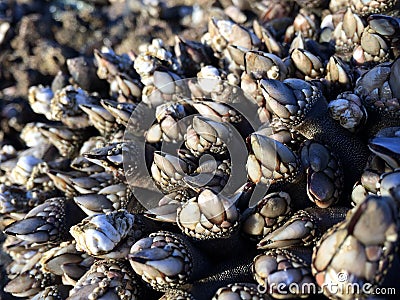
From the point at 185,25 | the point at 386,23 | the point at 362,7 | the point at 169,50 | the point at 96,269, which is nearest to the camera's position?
the point at 96,269

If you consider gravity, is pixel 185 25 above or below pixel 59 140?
above

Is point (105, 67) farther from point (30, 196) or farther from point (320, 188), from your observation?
point (320, 188)

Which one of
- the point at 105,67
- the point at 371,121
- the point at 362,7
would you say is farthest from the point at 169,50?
the point at 371,121

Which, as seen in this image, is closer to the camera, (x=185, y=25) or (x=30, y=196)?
(x=30, y=196)

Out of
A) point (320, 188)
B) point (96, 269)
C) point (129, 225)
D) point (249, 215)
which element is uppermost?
point (320, 188)

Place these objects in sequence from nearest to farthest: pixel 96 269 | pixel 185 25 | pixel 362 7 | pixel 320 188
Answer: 1. pixel 320 188
2. pixel 96 269
3. pixel 362 7
4. pixel 185 25

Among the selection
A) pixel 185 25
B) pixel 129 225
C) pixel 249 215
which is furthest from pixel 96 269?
pixel 185 25

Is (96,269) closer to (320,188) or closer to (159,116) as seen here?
(159,116)
